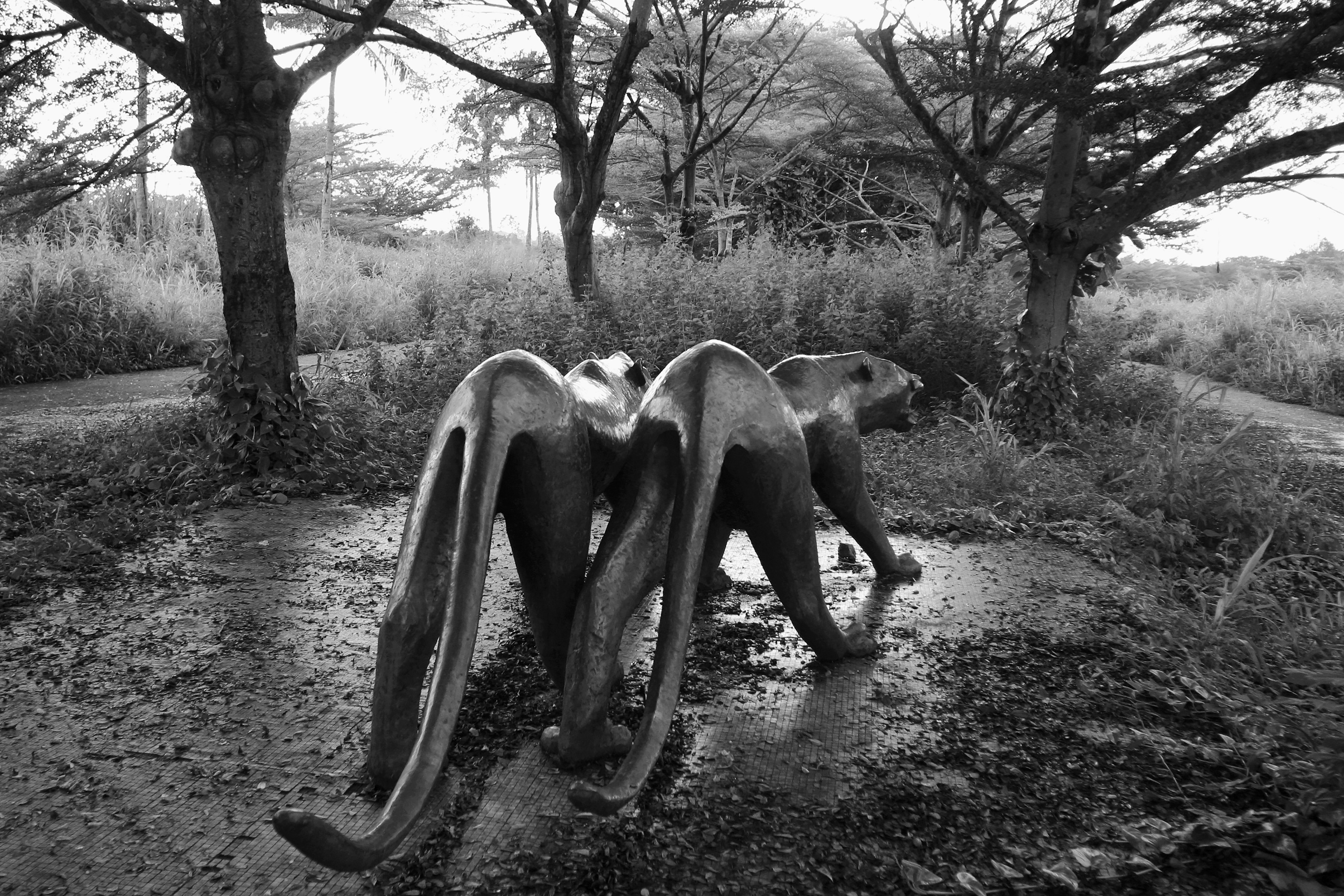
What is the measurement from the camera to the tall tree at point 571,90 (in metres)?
8.69

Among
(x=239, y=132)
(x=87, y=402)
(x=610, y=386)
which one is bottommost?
(x=87, y=402)

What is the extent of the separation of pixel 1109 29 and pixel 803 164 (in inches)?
551

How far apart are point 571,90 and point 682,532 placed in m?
8.23

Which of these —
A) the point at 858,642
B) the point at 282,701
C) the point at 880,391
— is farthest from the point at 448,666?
the point at 880,391

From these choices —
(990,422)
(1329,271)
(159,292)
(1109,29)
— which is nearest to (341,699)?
(990,422)

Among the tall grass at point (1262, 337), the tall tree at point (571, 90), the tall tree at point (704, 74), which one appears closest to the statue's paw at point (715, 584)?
the tall tree at point (571, 90)

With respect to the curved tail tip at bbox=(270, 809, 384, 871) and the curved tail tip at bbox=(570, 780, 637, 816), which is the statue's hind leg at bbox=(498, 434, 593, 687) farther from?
the curved tail tip at bbox=(270, 809, 384, 871)

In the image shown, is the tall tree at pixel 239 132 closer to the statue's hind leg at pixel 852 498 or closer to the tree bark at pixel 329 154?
the statue's hind leg at pixel 852 498

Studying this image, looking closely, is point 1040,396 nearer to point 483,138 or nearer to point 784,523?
point 784,523

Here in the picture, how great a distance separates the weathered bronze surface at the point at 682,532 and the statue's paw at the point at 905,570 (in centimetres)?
88

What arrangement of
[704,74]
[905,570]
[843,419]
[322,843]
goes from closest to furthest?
1. [322,843]
2. [843,419]
3. [905,570]
4. [704,74]

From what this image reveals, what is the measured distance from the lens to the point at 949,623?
141 inches

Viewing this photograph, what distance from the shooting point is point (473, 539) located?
6.50 feet

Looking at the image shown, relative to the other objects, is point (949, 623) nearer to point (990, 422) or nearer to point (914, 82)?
point (990, 422)
